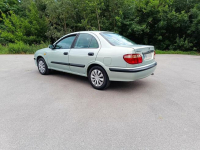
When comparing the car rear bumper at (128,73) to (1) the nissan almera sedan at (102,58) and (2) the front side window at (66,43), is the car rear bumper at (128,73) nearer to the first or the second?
(1) the nissan almera sedan at (102,58)

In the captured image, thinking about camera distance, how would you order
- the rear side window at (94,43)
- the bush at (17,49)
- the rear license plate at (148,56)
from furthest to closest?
the bush at (17,49) < the rear side window at (94,43) < the rear license plate at (148,56)

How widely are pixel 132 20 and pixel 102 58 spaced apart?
12.3 m

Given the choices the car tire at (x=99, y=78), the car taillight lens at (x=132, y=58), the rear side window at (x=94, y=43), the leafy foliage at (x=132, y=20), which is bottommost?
the car tire at (x=99, y=78)

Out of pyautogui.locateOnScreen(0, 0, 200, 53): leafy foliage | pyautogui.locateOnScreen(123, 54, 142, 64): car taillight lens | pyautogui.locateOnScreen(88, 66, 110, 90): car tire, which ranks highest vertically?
pyautogui.locateOnScreen(0, 0, 200, 53): leafy foliage

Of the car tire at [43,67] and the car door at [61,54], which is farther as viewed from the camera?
the car tire at [43,67]

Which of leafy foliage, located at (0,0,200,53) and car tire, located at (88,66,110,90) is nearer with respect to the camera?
car tire, located at (88,66,110,90)

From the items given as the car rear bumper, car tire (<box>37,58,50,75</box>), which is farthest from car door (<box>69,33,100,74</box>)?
car tire (<box>37,58,50,75</box>)

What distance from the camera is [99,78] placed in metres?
4.22

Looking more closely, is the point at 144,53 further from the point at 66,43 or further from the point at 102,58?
the point at 66,43

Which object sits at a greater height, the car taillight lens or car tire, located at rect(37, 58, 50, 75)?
the car taillight lens

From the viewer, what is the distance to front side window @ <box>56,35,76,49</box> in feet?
16.2

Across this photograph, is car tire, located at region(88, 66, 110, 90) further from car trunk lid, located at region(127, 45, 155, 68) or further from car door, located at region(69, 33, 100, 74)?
car trunk lid, located at region(127, 45, 155, 68)

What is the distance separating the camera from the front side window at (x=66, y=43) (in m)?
4.94

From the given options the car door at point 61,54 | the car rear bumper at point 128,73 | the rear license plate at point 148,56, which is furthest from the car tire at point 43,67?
the rear license plate at point 148,56
